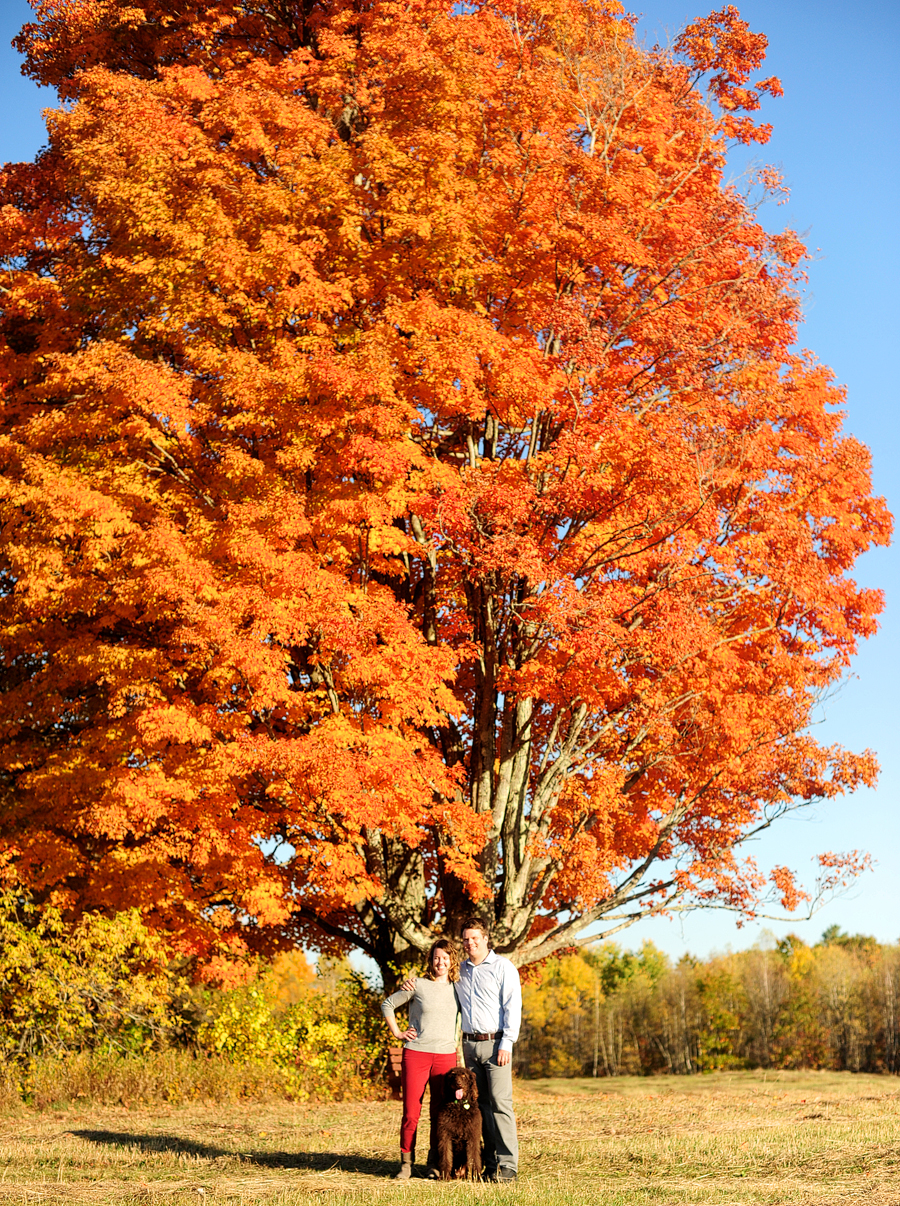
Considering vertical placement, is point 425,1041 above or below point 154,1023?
above

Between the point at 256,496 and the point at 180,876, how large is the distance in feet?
16.8

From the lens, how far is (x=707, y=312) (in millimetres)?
17406

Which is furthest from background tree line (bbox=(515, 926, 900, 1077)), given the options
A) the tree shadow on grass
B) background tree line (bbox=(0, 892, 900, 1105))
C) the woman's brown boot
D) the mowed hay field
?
the woman's brown boot

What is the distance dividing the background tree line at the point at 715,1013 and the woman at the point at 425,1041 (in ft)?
155

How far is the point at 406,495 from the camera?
14.0 m

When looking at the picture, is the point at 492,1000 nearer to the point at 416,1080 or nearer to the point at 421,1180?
the point at 416,1080

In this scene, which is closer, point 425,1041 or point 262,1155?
point 425,1041

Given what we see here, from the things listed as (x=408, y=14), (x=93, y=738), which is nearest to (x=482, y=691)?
(x=93, y=738)

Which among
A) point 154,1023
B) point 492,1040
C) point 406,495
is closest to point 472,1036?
point 492,1040

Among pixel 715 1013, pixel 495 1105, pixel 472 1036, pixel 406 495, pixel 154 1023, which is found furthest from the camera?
→ pixel 715 1013

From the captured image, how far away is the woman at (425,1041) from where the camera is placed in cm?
818

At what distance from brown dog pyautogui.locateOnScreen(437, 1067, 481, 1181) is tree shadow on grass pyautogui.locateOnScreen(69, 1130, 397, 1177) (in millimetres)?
739

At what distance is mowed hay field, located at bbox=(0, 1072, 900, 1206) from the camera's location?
7.39 meters

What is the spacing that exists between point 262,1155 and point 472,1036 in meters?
2.88
